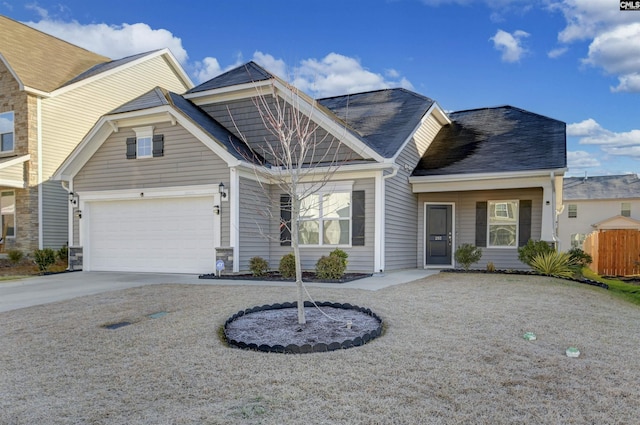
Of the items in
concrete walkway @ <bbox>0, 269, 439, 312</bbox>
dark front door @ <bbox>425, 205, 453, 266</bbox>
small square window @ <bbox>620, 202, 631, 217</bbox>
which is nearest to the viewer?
concrete walkway @ <bbox>0, 269, 439, 312</bbox>

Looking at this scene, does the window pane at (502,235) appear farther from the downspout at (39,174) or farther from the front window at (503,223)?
the downspout at (39,174)

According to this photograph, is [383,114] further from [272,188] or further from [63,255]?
[63,255]

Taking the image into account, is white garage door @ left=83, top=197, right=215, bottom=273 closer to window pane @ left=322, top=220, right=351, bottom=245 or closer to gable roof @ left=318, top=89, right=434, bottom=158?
window pane @ left=322, top=220, right=351, bottom=245

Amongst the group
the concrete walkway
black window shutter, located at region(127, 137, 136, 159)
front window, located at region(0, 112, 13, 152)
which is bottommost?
the concrete walkway

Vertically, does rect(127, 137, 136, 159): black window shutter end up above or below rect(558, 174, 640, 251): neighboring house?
above

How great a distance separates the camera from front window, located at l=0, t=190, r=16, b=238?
14.8 m

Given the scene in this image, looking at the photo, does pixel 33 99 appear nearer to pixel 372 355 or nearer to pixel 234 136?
pixel 234 136

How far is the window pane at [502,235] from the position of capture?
12.4 meters

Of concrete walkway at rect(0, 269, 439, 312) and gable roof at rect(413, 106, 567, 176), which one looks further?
gable roof at rect(413, 106, 567, 176)

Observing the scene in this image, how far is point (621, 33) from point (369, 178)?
9.48 meters

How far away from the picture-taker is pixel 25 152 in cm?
1415

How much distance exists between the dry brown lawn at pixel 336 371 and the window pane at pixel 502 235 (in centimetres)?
607

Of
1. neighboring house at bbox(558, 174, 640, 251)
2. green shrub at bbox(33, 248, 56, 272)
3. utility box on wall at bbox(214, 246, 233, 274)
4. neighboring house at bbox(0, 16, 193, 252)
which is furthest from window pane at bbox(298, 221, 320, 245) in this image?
neighboring house at bbox(558, 174, 640, 251)

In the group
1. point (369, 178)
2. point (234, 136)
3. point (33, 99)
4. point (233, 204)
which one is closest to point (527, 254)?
point (369, 178)
